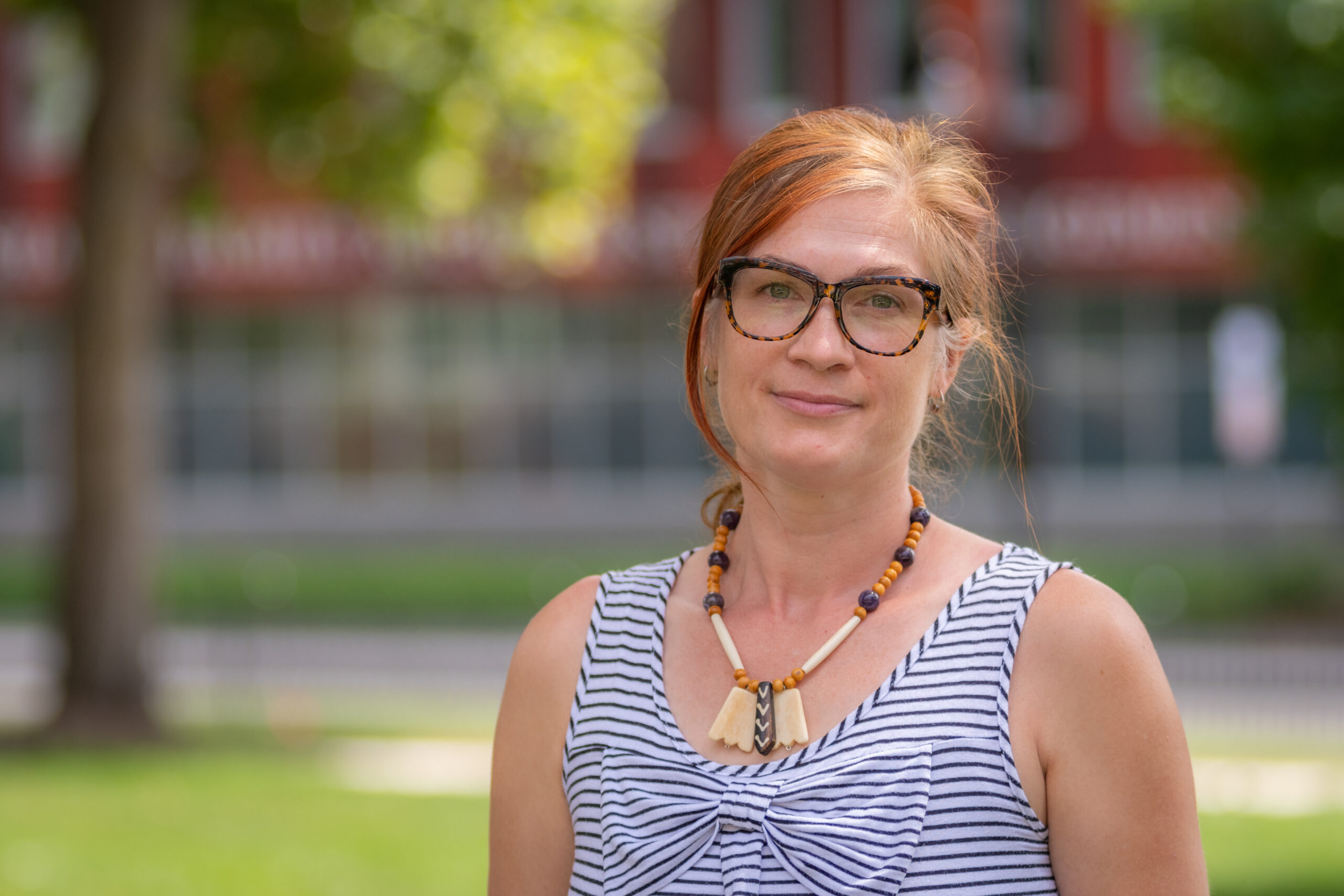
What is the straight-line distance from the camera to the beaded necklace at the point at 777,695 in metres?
1.87

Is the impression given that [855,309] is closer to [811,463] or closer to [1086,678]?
[811,463]

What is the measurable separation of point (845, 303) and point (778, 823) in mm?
601

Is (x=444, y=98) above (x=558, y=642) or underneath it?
above

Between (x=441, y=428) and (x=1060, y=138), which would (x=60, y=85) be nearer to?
(x=441, y=428)

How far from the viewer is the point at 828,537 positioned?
79.0 inches

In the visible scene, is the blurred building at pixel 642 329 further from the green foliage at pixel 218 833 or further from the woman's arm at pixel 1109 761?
the woman's arm at pixel 1109 761

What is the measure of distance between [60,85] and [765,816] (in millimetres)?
22893

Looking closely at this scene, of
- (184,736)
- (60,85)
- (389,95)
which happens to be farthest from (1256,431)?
(60,85)

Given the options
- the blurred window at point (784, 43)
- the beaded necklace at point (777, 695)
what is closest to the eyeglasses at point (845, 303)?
the beaded necklace at point (777, 695)

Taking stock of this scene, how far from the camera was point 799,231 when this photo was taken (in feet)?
6.23

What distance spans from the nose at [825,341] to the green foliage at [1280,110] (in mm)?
8556

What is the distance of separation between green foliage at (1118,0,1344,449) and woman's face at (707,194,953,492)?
8.50 meters

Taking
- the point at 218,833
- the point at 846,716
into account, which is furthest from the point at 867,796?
the point at 218,833

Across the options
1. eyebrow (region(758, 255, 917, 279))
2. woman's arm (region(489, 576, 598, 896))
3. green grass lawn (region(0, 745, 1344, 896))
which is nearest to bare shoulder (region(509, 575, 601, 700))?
woman's arm (region(489, 576, 598, 896))
